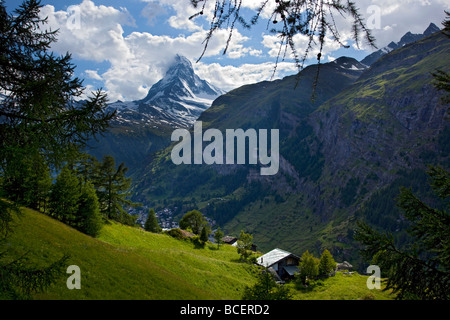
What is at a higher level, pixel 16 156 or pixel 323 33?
pixel 323 33

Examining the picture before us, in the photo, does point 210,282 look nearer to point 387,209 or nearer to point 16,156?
point 16,156

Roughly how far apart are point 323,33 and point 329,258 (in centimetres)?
5178

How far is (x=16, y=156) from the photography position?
6.33 meters

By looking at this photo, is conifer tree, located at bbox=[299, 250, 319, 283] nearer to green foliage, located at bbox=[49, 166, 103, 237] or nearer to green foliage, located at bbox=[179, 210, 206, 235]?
green foliage, located at bbox=[179, 210, 206, 235]

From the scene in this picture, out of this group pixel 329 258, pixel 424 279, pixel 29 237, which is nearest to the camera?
pixel 424 279

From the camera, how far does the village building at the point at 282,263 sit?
55375 millimetres

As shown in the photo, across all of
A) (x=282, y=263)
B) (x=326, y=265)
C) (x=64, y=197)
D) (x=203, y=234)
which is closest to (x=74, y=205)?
(x=64, y=197)

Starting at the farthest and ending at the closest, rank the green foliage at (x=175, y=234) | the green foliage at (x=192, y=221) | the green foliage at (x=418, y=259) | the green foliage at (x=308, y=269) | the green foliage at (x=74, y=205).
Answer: the green foliage at (x=192, y=221) → the green foliage at (x=175, y=234) → the green foliage at (x=308, y=269) → the green foliage at (x=74, y=205) → the green foliage at (x=418, y=259)

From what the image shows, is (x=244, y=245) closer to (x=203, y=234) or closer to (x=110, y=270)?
(x=203, y=234)

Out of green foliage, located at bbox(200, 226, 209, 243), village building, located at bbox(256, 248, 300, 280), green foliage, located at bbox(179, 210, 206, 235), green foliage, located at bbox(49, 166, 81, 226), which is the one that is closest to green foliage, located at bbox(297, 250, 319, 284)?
village building, located at bbox(256, 248, 300, 280)

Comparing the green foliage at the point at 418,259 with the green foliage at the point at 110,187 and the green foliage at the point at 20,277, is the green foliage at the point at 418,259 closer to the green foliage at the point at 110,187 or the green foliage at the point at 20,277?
the green foliage at the point at 20,277

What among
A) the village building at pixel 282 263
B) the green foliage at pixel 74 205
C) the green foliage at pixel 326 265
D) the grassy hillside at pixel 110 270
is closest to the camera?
the grassy hillside at pixel 110 270

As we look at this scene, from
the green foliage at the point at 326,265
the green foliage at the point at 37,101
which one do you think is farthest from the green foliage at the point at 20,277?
the green foliage at the point at 326,265
